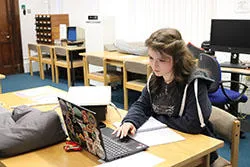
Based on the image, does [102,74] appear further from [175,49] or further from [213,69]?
[175,49]

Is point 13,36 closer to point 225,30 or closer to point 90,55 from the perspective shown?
point 90,55

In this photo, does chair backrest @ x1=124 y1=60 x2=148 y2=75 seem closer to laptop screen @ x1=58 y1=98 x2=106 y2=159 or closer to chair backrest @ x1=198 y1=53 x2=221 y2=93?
chair backrest @ x1=198 y1=53 x2=221 y2=93

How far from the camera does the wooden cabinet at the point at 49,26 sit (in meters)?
6.30

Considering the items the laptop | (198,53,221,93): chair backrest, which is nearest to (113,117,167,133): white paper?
the laptop

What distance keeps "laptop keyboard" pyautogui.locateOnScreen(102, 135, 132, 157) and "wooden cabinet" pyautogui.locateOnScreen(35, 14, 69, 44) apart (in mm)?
5184

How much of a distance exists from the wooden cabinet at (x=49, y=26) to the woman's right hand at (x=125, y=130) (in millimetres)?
5068

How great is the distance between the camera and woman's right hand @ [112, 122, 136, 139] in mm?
1489

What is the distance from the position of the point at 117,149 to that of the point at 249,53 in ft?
9.00

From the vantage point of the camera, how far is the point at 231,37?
12.3 ft

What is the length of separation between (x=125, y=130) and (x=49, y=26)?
5267mm

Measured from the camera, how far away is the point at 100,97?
5.79 feet

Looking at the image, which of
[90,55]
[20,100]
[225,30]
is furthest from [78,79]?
[20,100]

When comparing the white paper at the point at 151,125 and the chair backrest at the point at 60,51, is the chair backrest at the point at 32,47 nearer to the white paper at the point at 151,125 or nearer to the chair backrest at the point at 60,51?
the chair backrest at the point at 60,51

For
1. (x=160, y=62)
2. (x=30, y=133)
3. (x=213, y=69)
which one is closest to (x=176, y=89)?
(x=160, y=62)
